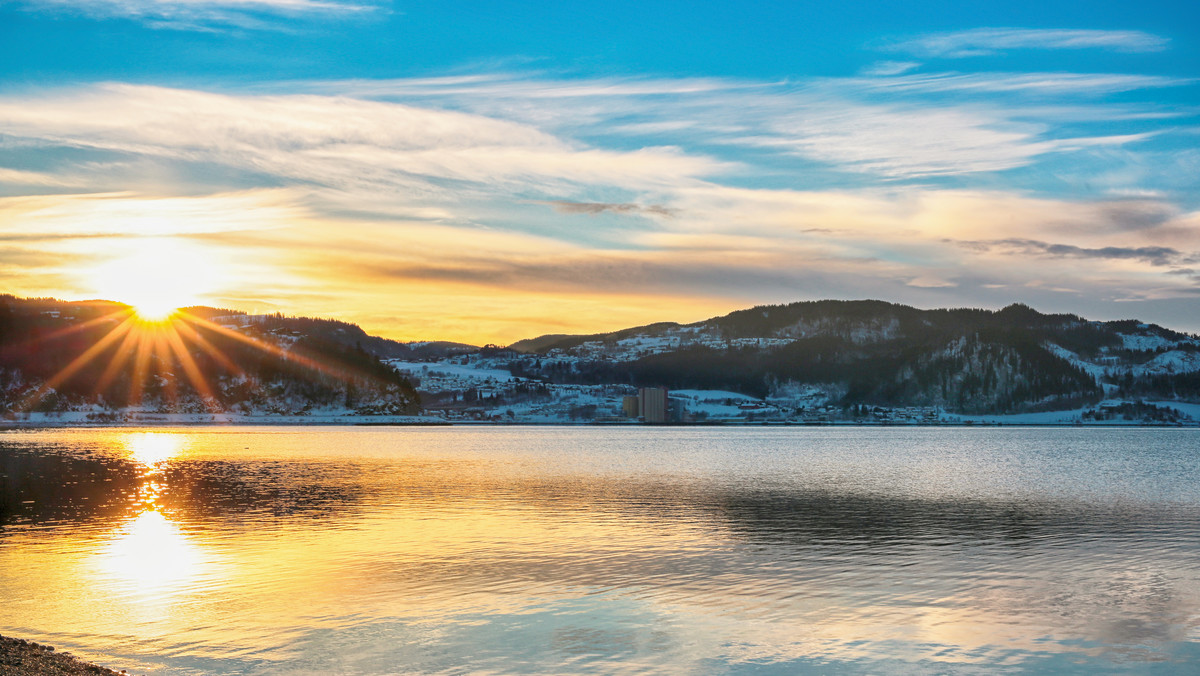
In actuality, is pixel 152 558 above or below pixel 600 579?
above

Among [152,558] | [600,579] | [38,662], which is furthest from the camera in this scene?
[152,558]

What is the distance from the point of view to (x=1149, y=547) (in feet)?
118

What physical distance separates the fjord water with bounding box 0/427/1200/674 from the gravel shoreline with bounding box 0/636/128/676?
848 mm

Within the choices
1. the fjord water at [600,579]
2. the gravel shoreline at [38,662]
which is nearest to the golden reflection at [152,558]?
the fjord water at [600,579]

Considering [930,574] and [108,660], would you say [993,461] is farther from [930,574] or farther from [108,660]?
[108,660]

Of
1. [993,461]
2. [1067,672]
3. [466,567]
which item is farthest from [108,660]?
[993,461]

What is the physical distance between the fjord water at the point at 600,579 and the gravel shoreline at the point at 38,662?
85 centimetres

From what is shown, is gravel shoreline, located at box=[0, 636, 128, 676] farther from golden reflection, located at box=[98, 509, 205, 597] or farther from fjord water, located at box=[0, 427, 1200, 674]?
golden reflection, located at box=[98, 509, 205, 597]

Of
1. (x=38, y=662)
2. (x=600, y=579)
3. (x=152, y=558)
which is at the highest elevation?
(x=38, y=662)

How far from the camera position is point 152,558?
32125 millimetres

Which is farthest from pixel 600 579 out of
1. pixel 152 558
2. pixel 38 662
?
pixel 152 558

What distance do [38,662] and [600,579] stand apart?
15.1 meters

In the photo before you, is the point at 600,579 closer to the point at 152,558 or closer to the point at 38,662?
the point at 38,662

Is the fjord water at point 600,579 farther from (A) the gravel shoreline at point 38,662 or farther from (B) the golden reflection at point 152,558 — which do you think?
(A) the gravel shoreline at point 38,662
